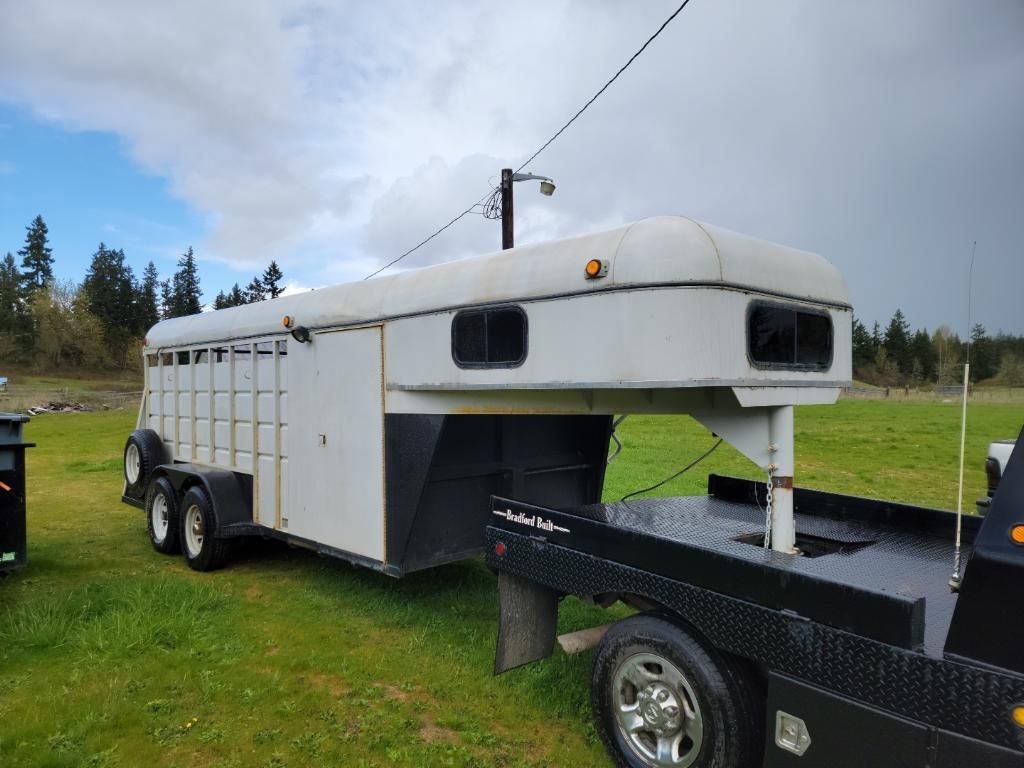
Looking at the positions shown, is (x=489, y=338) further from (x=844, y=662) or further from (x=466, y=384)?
(x=844, y=662)

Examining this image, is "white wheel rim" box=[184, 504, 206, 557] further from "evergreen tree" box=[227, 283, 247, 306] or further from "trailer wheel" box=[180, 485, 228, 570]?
"evergreen tree" box=[227, 283, 247, 306]

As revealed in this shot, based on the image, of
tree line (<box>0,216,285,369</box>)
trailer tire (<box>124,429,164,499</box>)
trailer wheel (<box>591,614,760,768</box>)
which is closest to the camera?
trailer wheel (<box>591,614,760,768</box>)

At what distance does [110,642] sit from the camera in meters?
4.68

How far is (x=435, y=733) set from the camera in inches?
146

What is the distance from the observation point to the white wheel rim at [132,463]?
26.6 feet

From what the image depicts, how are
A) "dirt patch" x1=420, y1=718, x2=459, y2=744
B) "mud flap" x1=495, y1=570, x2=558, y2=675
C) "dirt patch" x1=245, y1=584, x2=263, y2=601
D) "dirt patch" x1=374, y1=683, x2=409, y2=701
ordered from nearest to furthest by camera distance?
"dirt patch" x1=420, y1=718, x2=459, y2=744 < "mud flap" x1=495, y1=570, x2=558, y2=675 < "dirt patch" x1=374, y1=683, x2=409, y2=701 < "dirt patch" x1=245, y1=584, x2=263, y2=601

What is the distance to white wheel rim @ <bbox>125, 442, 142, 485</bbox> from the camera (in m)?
8.09

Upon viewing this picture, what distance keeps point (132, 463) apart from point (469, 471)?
5097 millimetres

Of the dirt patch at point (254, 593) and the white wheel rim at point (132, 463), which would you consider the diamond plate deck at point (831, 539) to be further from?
the white wheel rim at point (132, 463)

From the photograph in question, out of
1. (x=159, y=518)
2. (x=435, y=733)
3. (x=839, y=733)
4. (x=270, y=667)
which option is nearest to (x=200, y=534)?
(x=159, y=518)

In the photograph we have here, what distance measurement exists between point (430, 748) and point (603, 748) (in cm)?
90

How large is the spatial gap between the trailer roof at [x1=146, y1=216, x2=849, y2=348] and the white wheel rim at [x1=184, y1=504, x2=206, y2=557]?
8.94ft

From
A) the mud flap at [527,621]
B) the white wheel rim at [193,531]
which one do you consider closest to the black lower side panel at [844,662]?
the mud flap at [527,621]

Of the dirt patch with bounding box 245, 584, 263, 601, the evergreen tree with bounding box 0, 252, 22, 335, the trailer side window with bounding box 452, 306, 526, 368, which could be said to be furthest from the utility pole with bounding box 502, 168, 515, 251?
the evergreen tree with bounding box 0, 252, 22, 335
